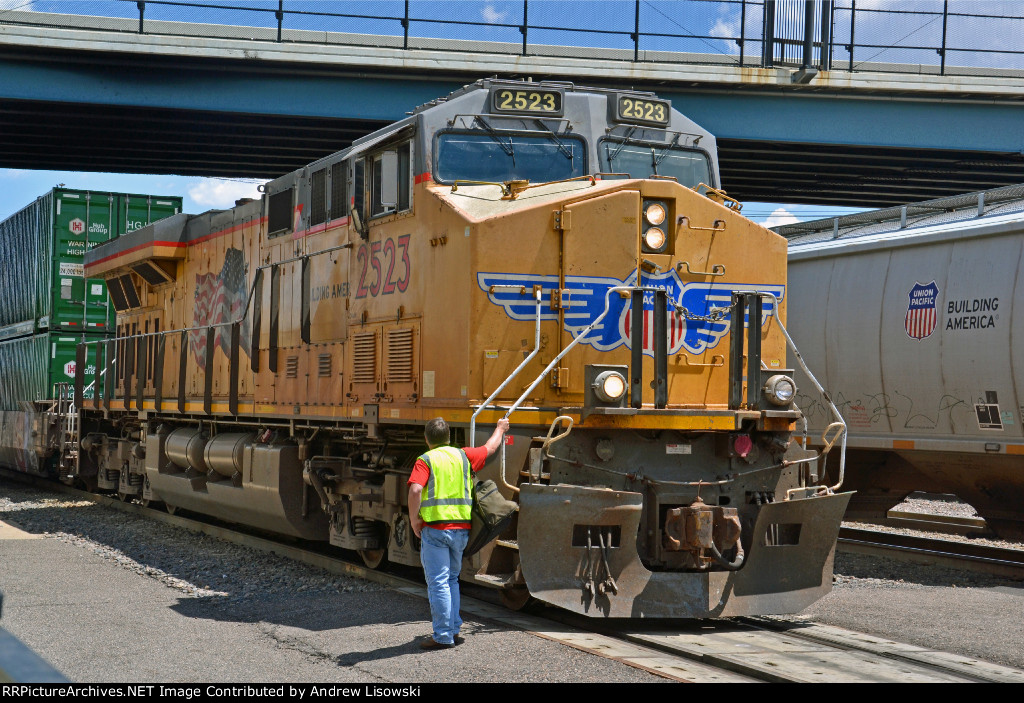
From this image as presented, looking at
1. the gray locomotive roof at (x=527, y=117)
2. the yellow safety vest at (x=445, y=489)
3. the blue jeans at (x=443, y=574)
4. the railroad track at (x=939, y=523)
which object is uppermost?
the gray locomotive roof at (x=527, y=117)

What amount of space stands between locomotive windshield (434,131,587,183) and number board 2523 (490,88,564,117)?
7.1 inches

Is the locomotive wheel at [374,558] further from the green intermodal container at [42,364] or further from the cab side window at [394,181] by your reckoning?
the green intermodal container at [42,364]

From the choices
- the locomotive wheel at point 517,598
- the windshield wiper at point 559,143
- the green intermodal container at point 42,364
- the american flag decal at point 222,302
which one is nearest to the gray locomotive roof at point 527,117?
the windshield wiper at point 559,143

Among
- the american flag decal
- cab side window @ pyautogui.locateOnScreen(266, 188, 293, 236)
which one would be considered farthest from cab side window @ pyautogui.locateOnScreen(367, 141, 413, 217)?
the american flag decal

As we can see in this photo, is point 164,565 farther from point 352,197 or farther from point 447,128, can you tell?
point 447,128

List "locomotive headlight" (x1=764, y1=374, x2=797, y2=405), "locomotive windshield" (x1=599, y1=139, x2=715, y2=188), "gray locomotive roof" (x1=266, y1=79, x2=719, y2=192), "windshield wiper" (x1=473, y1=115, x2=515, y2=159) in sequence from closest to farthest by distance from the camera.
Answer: "locomotive headlight" (x1=764, y1=374, x2=797, y2=405) → "gray locomotive roof" (x1=266, y1=79, x2=719, y2=192) → "windshield wiper" (x1=473, y1=115, x2=515, y2=159) → "locomotive windshield" (x1=599, y1=139, x2=715, y2=188)

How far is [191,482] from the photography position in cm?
1322

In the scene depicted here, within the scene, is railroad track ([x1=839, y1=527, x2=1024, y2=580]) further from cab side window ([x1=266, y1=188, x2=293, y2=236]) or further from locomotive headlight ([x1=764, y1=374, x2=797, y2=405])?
cab side window ([x1=266, y1=188, x2=293, y2=236])

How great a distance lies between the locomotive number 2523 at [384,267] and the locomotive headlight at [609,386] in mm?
2002

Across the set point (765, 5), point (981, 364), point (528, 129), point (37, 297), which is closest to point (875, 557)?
point (981, 364)

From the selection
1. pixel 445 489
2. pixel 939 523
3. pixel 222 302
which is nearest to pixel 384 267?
pixel 445 489

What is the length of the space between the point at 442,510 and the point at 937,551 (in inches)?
294

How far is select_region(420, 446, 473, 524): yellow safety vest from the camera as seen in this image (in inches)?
276

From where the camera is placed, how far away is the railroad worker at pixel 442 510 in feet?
22.8
